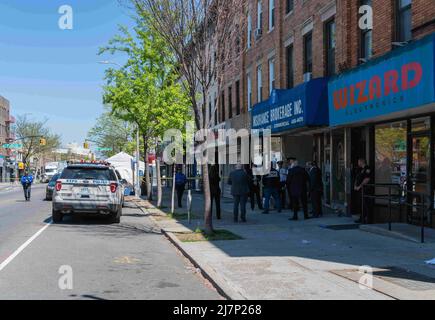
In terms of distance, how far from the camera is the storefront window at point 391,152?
13.4 meters

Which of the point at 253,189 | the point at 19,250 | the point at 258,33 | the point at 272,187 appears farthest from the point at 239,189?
the point at 258,33

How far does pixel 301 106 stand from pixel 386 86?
4.49 meters

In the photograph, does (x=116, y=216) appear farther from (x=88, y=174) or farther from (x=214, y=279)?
(x=214, y=279)

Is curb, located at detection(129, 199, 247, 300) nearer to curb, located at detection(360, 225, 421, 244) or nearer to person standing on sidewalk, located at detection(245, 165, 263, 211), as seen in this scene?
curb, located at detection(360, 225, 421, 244)

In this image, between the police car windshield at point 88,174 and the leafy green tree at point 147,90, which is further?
the leafy green tree at point 147,90

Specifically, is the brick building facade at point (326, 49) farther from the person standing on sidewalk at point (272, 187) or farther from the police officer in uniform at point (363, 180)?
the person standing on sidewalk at point (272, 187)

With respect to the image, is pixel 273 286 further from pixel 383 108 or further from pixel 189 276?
pixel 383 108

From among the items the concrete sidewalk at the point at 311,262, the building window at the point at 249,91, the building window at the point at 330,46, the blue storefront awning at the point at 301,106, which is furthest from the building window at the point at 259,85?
the concrete sidewalk at the point at 311,262

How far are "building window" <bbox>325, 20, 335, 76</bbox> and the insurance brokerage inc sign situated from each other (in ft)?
7.63

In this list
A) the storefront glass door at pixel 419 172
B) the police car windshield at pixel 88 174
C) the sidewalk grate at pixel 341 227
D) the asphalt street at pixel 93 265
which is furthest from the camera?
the police car windshield at pixel 88 174

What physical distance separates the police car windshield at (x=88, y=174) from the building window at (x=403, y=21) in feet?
30.1
